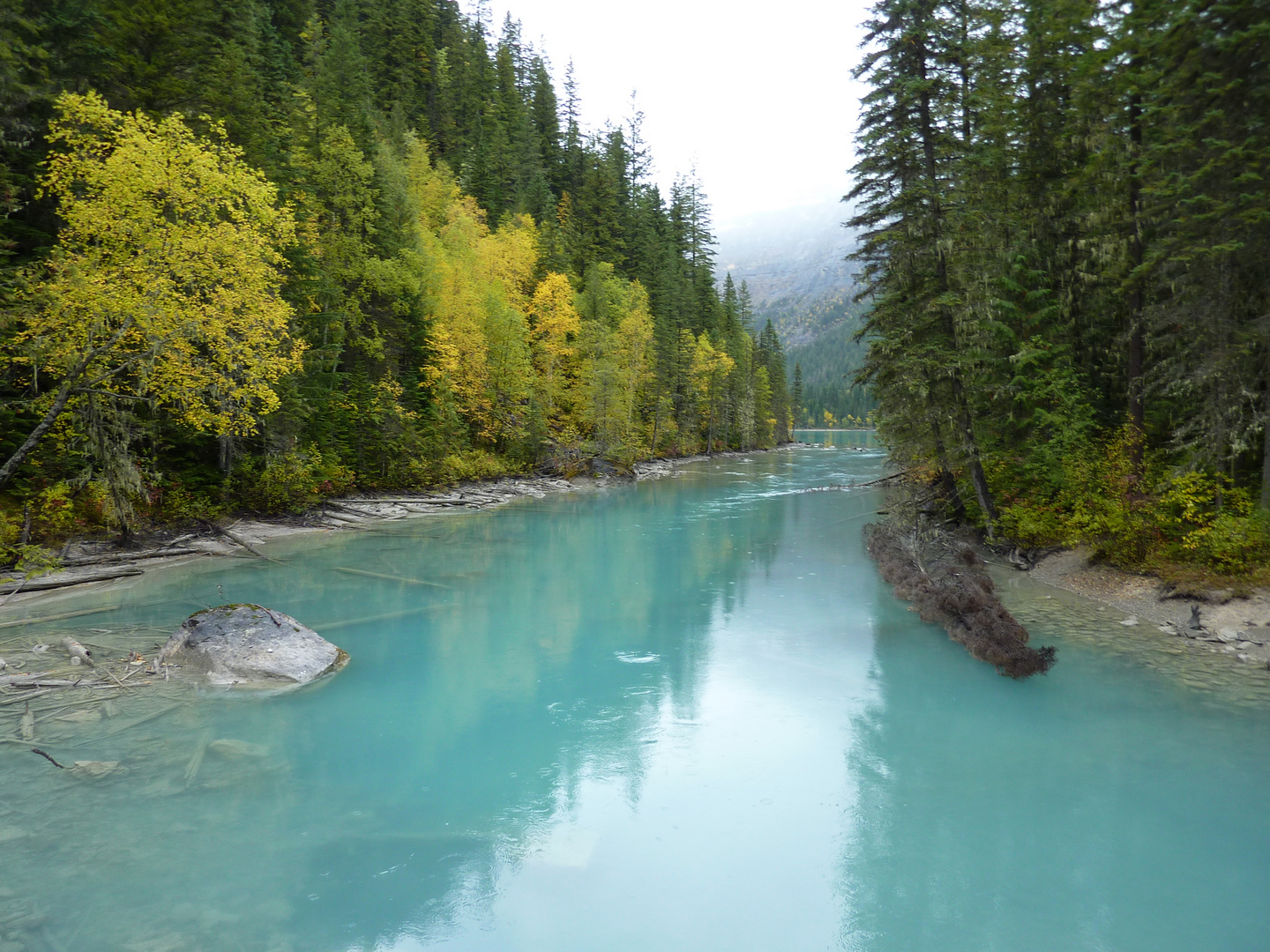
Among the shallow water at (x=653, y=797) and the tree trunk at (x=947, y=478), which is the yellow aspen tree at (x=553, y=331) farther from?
the shallow water at (x=653, y=797)

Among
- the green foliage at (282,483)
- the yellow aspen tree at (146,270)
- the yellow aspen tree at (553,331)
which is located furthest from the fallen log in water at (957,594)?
the yellow aspen tree at (553,331)

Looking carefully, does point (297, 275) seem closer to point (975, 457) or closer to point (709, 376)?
point (975, 457)

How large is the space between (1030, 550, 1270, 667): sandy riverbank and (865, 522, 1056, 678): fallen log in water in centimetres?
236

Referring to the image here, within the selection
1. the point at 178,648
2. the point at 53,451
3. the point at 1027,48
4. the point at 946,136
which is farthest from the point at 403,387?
the point at 1027,48

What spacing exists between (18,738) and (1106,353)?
24.4m

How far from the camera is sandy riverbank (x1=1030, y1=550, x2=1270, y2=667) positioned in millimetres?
11945

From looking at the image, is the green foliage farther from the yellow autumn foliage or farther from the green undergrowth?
the green undergrowth

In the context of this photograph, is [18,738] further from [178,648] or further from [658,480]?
[658,480]

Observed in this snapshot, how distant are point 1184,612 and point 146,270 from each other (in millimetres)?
23245

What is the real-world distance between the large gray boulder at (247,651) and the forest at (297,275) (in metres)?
5.55

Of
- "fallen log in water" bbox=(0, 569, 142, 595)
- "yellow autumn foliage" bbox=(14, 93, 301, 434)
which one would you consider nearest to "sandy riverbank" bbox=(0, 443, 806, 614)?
"fallen log in water" bbox=(0, 569, 142, 595)

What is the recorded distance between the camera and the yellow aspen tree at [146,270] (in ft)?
46.0

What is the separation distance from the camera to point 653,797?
306 inches

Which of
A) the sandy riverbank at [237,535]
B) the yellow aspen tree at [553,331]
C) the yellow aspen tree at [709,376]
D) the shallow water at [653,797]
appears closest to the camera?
the shallow water at [653,797]
